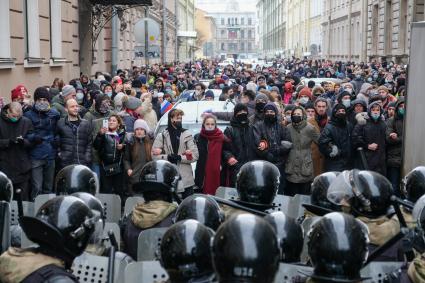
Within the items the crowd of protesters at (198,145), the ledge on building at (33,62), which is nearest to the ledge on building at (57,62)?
the ledge on building at (33,62)

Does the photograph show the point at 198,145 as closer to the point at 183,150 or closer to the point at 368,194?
the point at 183,150

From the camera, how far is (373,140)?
9.51 meters

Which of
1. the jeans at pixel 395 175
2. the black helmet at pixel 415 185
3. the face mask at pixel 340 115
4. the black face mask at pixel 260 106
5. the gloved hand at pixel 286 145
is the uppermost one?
the black face mask at pixel 260 106

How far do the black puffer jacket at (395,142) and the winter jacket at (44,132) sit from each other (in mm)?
4199

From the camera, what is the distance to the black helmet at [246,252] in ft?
9.25

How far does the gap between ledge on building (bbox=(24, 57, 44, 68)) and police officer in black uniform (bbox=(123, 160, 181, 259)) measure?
1035 cm

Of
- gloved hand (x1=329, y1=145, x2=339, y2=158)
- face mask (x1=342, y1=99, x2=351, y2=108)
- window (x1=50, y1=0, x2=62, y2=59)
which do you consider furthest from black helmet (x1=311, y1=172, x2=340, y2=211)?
window (x1=50, y1=0, x2=62, y2=59)

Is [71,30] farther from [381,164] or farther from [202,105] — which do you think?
[381,164]

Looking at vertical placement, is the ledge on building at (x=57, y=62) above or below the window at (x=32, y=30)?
below

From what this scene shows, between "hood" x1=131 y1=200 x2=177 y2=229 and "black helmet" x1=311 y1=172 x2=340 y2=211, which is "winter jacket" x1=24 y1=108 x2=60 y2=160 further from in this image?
"black helmet" x1=311 y1=172 x2=340 y2=211

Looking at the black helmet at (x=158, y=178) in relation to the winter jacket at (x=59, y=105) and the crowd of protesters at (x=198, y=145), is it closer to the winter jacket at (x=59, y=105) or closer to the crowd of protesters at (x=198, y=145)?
the crowd of protesters at (x=198, y=145)

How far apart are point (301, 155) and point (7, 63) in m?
6.78

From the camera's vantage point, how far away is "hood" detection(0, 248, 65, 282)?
3320 millimetres

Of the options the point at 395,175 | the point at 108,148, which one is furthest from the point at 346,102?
the point at 108,148
